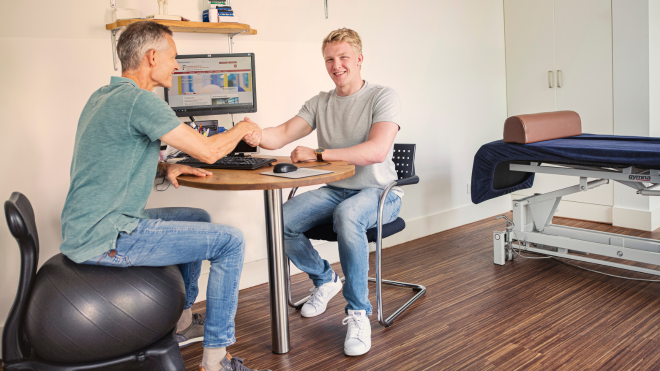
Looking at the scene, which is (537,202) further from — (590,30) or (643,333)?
(590,30)

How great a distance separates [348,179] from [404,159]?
1.51ft

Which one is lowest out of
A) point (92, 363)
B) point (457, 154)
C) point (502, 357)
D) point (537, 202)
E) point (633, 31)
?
point (502, 357)

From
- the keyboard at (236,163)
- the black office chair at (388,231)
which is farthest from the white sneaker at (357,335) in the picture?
the keyboard at (236,163)

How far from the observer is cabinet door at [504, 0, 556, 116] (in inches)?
167

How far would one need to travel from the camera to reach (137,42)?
5.44 feet

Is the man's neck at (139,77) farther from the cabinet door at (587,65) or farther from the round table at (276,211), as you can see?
the cabinet door at (587,65)

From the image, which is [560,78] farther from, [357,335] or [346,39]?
[357,335]

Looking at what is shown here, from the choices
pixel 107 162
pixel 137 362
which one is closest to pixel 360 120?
pixel 107 162

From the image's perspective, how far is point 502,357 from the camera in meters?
1.97

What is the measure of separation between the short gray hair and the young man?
54 cm

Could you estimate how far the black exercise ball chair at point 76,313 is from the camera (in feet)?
4.89

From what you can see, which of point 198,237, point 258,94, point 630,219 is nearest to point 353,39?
point 258,94

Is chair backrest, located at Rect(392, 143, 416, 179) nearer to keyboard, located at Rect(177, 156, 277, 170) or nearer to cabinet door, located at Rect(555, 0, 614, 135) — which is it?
keyboard, located at Rect(177, 156, 277, 170)

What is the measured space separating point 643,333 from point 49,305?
229cm
